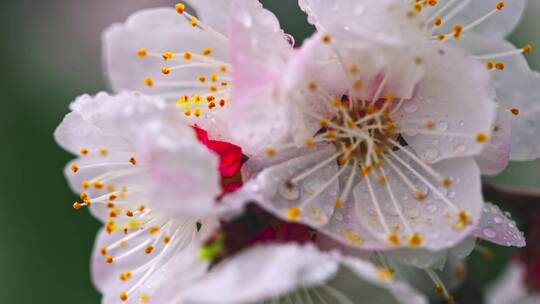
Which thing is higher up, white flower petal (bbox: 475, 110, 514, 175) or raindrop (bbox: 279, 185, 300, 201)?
raindrop (bbox: 279, 185, 300, 201)

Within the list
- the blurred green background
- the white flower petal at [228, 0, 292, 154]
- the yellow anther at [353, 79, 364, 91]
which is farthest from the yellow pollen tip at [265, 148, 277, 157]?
the blurred green background

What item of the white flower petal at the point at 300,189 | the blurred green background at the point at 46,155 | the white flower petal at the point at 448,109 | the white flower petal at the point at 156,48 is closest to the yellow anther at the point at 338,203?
the white flower petal at the point at 300,189

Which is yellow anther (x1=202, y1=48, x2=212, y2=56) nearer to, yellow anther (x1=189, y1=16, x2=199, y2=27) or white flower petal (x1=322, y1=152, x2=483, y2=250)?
yellow anther (x1=189, y1=16, x2=199, y2=27)

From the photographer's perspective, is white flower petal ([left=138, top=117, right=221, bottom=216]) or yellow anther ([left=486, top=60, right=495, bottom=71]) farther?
yellow anther ([left=486, top=60, right=495, bottom=71])

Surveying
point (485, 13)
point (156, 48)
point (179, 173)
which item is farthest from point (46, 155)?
point (179, 173)

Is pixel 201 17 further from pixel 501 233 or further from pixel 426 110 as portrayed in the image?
pixel 501 233

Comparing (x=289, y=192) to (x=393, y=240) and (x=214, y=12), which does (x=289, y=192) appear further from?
(x=214, y=12)

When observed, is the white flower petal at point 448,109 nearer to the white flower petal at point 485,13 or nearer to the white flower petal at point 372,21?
the white flower petal at point 372,21
